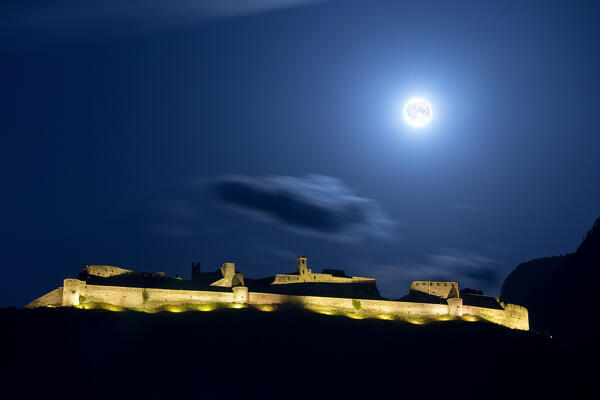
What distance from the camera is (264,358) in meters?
79.3

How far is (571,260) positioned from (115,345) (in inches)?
5090

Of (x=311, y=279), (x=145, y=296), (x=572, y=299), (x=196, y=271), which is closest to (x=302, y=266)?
(x=311, y=279)

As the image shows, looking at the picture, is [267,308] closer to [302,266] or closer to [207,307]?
[207,307]

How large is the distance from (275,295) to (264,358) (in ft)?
51.1

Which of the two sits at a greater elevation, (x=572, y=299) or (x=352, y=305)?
(x=572, y=299)

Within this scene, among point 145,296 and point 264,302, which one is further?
point 264,302

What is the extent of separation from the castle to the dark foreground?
133 inches

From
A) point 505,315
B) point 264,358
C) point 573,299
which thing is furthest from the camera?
point 573,299

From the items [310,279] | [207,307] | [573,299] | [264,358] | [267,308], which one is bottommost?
[264,358]

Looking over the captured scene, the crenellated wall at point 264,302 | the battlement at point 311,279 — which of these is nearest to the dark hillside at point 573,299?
the crenellated wall at point 264,302

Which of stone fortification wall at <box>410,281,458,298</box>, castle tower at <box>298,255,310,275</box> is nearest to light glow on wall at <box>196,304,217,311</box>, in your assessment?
castle tower at <box>298,255,310,275</box>

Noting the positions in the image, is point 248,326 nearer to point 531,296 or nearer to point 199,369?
point 199,369

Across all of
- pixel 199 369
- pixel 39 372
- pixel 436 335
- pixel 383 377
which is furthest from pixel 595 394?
pixel 39 372

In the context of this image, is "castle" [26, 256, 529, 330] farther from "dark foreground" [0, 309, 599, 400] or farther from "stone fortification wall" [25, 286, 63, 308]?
"dark foreground" [0, 309, 599, 400]
